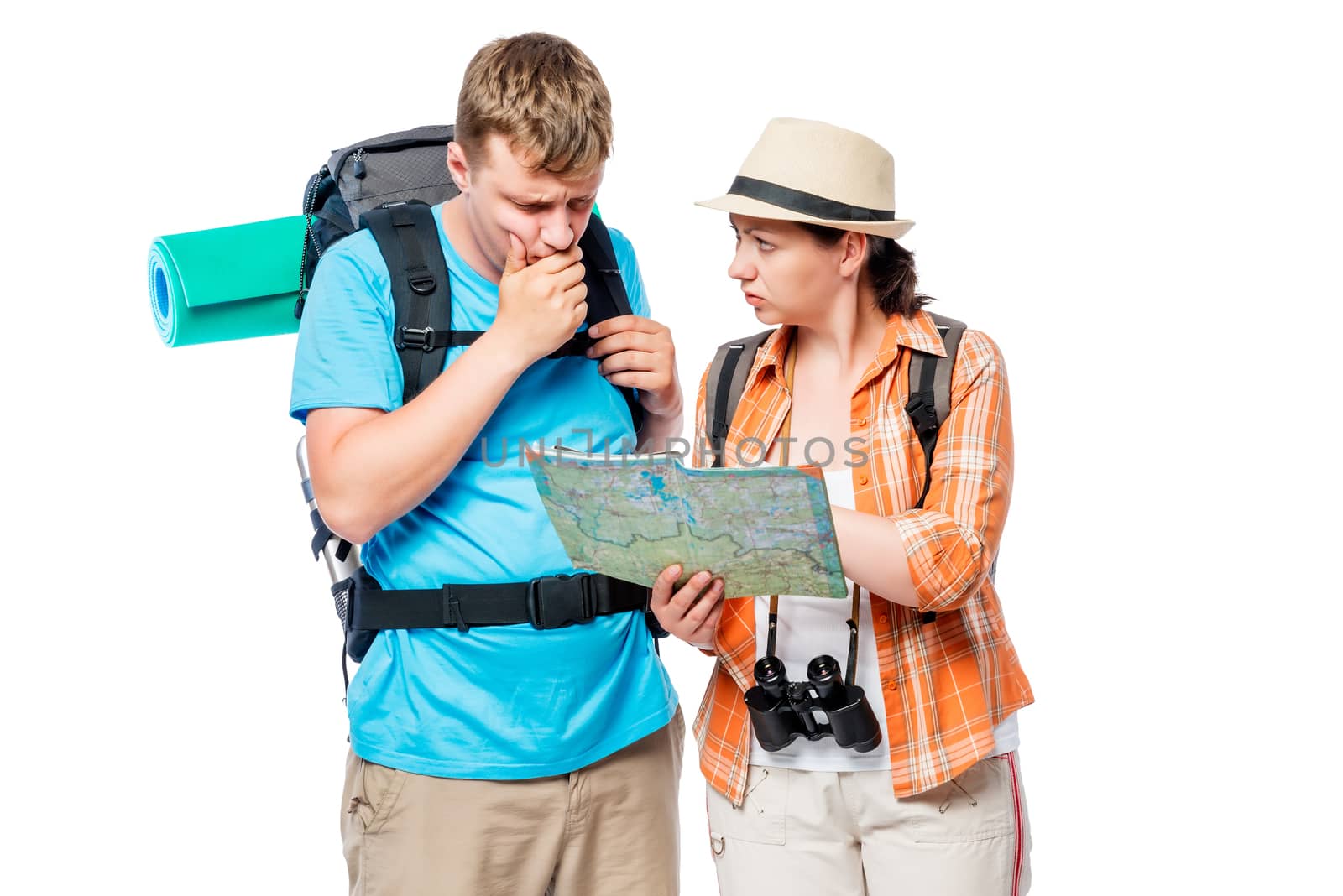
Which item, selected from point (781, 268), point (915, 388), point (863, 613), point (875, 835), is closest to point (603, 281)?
point (781, 268)

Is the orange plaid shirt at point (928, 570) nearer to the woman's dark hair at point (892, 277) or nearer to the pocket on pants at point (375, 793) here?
the woman's dark hair at point (892, 277)

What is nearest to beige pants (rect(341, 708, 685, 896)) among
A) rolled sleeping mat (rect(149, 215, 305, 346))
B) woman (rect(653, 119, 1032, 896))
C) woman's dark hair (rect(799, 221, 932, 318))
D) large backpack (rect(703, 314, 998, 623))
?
woman (rect(653, 119, 1032, 896))

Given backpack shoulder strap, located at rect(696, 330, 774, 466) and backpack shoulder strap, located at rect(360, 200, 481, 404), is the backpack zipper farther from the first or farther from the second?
backpack shoulder strap, located at rect(696, 330, 774, 466)

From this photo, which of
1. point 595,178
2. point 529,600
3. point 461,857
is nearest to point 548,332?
point 595,178

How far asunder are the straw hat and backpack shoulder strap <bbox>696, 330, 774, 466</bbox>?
310mm

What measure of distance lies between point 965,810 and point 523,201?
51.5 inches

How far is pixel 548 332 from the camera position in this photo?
251 centimetres

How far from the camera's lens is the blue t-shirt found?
103 inches

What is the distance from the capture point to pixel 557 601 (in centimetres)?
265

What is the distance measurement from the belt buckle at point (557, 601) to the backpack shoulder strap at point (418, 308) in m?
0.41

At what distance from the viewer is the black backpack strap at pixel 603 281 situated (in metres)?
2.81

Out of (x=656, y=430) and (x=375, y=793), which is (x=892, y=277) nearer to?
(x=656, y=430)

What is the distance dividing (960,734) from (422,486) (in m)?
1.02

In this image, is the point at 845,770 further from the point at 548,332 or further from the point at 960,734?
the point at 548,332
